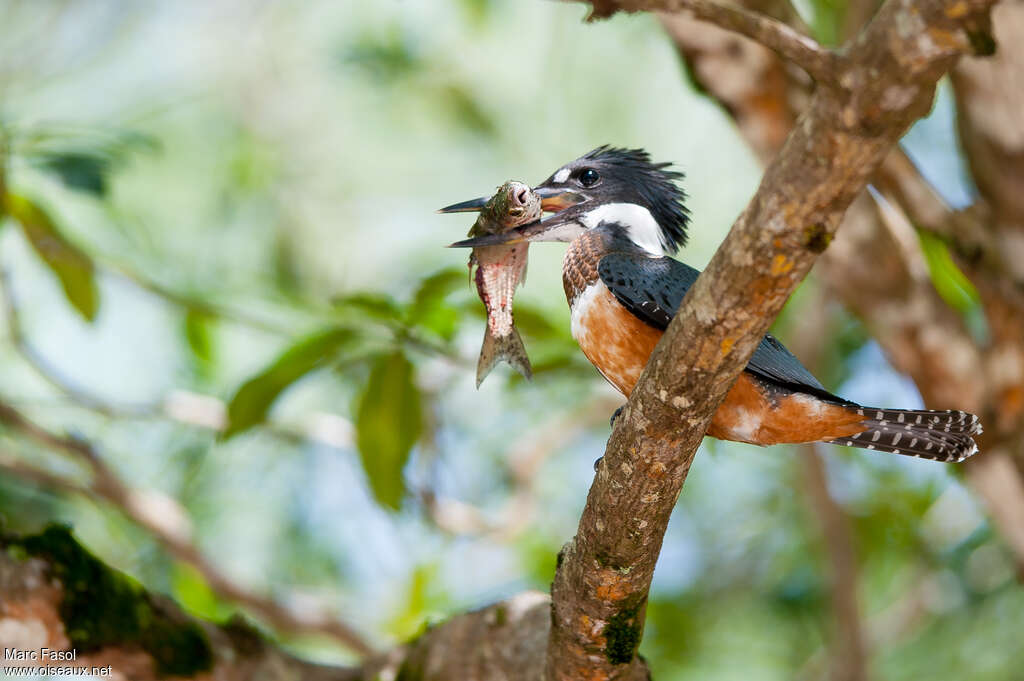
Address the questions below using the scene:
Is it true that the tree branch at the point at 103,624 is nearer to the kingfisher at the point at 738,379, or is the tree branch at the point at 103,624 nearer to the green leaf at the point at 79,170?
the green leaf at the point at 79,170

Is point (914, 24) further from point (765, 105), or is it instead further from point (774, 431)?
point (765, 105)

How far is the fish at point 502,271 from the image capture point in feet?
8.33

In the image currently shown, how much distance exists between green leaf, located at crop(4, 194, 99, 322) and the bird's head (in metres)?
1.39

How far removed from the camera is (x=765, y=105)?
3492 mm

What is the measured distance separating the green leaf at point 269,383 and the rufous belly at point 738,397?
82cm

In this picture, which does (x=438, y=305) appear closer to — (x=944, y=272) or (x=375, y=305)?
(x=375, y=305)

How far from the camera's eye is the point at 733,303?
1592mm

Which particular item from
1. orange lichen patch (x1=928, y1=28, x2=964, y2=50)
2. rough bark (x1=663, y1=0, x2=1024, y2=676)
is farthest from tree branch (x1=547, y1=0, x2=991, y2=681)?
rough bark (x1=663, y1=0, x2=1024, y2=676)

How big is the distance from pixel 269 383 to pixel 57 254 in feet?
2.78

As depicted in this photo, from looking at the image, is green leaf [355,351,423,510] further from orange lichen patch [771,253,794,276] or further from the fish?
orange lichen patch [771,253,794,276]

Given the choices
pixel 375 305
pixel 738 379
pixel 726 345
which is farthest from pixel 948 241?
pixel 726 345

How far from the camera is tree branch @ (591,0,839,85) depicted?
4.67ft

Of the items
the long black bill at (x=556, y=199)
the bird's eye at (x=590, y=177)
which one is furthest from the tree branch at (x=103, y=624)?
the bird's eye at (x=590, y=177)

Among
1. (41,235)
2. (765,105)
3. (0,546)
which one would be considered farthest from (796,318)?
(0,546)
